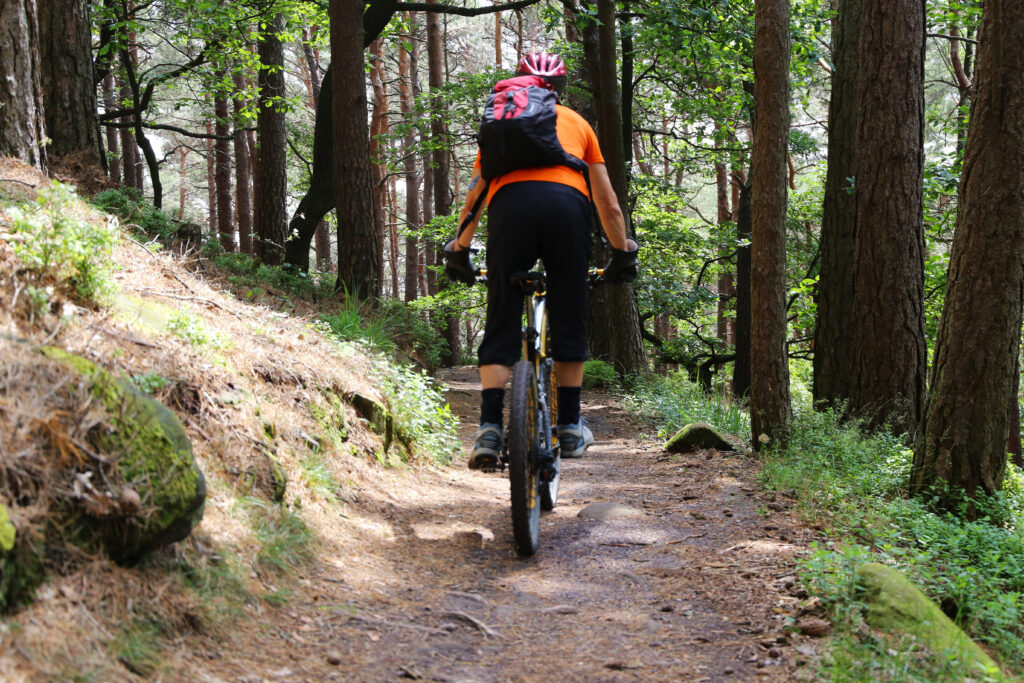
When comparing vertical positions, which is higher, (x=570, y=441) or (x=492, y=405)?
(x=492, y=405)

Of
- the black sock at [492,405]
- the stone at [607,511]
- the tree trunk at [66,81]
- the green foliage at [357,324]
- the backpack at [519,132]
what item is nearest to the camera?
the backpack at [519,132]

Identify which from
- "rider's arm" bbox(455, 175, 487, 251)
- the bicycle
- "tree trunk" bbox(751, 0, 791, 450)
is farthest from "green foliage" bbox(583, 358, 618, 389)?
"rider's arm" bbox(455, 175, 487, 251)

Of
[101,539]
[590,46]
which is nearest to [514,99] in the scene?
[101,539]

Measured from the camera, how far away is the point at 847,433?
21.4 feet

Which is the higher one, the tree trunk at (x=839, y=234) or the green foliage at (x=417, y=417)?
the tree trunk at (x=839, y=234)

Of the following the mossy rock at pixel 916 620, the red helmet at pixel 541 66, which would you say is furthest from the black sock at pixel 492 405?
the mossy rock at pixel 916 620

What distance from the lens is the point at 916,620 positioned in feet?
9.80

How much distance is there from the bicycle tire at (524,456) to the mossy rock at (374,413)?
1831mm

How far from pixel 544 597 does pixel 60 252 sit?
276cm

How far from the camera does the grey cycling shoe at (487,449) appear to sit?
163 inches

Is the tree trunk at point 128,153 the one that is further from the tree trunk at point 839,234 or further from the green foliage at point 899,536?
the green foliage at point 899,536

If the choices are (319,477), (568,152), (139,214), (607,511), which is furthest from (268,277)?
(568,152)

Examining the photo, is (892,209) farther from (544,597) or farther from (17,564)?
(17,564)

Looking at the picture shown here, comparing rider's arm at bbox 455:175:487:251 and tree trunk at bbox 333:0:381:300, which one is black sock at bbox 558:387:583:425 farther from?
tree trunk at bbox 333:0:381:300
